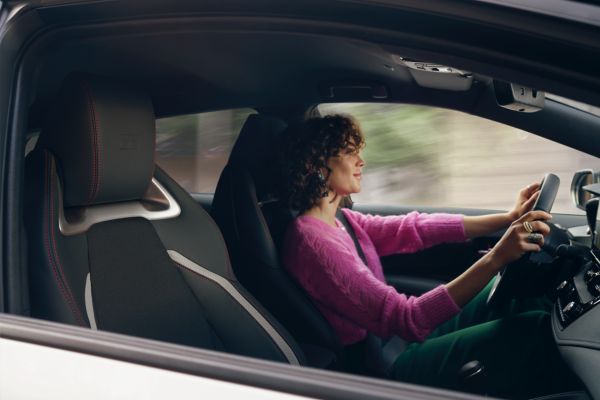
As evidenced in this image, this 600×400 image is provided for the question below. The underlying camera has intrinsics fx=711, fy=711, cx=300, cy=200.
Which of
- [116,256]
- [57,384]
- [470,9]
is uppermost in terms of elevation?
[470,9]

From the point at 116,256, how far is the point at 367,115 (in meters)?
0.99

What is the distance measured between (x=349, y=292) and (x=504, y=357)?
0.42 m

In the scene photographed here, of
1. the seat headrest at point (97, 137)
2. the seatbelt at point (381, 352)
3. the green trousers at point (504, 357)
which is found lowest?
the seatbelt at point (381, 352)

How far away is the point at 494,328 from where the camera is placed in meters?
1.84

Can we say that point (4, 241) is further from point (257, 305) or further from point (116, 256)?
point (257, 305)

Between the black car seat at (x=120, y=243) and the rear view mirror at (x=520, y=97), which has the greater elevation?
the rear view mirror at (x=520, y=97)

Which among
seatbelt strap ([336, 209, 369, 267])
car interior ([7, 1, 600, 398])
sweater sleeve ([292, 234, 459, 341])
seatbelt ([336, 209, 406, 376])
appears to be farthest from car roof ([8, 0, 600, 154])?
seatbelt ([336, 209, 406, 376])

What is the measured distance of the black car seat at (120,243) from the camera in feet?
4.60

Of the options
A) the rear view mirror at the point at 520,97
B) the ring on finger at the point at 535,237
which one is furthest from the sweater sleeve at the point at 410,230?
the rear view mirror at the point at 520,97

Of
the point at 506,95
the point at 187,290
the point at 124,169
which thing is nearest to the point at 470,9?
the point at 506,95

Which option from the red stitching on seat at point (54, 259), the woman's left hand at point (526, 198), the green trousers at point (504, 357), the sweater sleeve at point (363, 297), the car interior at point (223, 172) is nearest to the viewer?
the car interior at point (223, 172)

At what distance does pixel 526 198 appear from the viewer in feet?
6.57

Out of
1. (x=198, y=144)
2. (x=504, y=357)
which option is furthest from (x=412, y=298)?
(x=198, y=144)

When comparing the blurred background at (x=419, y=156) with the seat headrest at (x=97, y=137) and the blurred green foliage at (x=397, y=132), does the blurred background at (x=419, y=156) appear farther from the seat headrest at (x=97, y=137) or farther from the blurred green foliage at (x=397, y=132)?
the seat headrest at (x=97, y=137)
